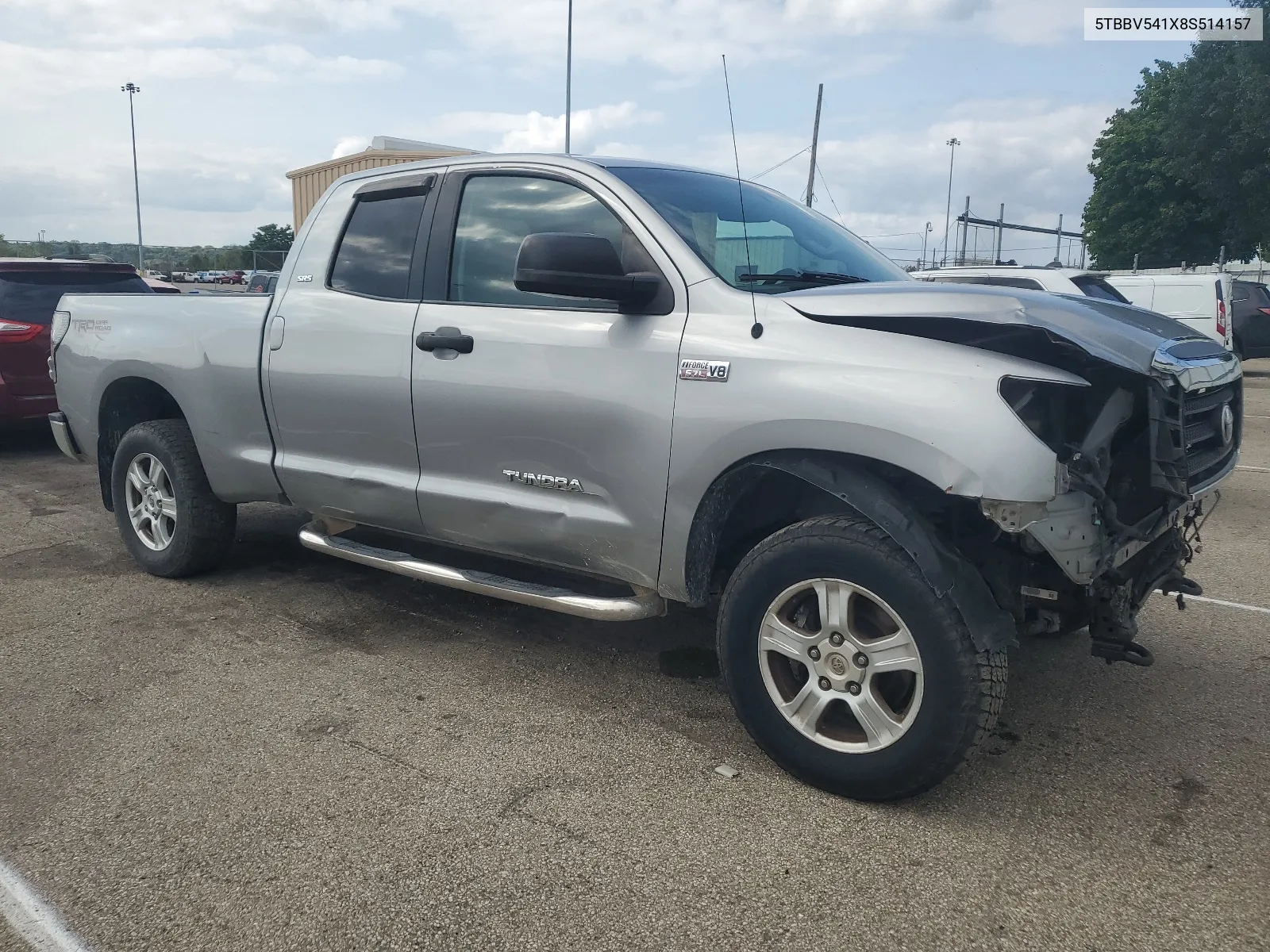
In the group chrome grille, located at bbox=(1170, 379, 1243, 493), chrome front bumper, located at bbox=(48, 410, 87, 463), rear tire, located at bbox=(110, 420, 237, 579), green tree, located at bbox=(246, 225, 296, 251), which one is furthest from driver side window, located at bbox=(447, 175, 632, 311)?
green tree, located at bbox=(246, 225, 296, 251)

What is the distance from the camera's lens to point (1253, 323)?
17547 mm

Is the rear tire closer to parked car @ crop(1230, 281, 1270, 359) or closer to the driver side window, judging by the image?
the driver side window

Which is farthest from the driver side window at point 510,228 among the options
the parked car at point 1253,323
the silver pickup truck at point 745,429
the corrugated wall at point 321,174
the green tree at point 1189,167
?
the green tree at point 1189,167

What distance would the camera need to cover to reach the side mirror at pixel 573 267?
310 centimetres

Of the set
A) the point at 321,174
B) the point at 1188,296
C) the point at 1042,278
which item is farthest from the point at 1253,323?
the point at 321,174

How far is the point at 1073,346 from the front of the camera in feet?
8.54

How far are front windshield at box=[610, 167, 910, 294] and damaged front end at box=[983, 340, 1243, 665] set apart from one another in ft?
3.47

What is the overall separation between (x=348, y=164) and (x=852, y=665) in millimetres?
15431

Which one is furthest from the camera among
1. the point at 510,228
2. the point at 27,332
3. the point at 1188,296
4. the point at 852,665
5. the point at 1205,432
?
the point at 1188,296

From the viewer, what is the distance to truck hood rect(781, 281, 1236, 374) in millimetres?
2650

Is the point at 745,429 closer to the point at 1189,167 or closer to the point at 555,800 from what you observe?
the point at 555,800

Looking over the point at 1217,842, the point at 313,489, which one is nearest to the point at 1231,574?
the point at 1217,842

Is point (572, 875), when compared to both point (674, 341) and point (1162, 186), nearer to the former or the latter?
point (674, 341)

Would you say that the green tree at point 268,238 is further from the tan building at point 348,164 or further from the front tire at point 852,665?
the front tire at point 852,665
